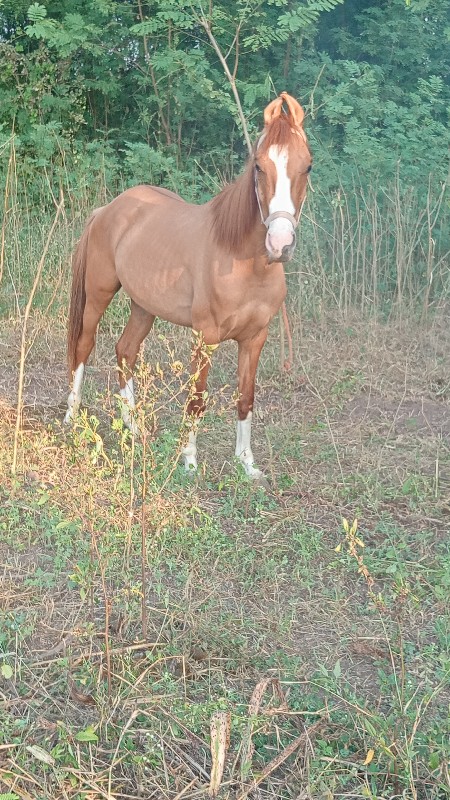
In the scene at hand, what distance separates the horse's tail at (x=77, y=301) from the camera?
184 inches

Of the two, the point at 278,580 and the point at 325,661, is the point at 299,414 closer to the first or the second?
the point at 278,580

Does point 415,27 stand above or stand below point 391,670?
above

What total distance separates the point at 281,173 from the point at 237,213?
46cm

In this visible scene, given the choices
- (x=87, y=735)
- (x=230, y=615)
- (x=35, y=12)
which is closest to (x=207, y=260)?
(x=230, y=615)

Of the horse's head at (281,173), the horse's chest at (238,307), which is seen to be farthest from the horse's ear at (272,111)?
the horse's chest at (238,307)

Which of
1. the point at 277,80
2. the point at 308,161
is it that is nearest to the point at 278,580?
the point at 308,161

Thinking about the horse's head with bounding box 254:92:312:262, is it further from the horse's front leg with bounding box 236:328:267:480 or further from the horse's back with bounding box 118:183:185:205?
the horse's back with bounding box 118:183:185:205

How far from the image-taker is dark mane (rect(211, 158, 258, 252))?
3520mm

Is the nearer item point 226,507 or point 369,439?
point 226,507

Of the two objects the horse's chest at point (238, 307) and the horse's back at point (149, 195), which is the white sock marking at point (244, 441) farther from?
the horse's back at point (149, 195)

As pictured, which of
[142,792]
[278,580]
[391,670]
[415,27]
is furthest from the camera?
[415,27]

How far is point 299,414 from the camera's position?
4719 millimetres

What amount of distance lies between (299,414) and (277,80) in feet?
21.5

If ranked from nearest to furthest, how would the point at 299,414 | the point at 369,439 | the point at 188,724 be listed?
the point at 188,724 → the point at 369,439 → the point at 299,414
